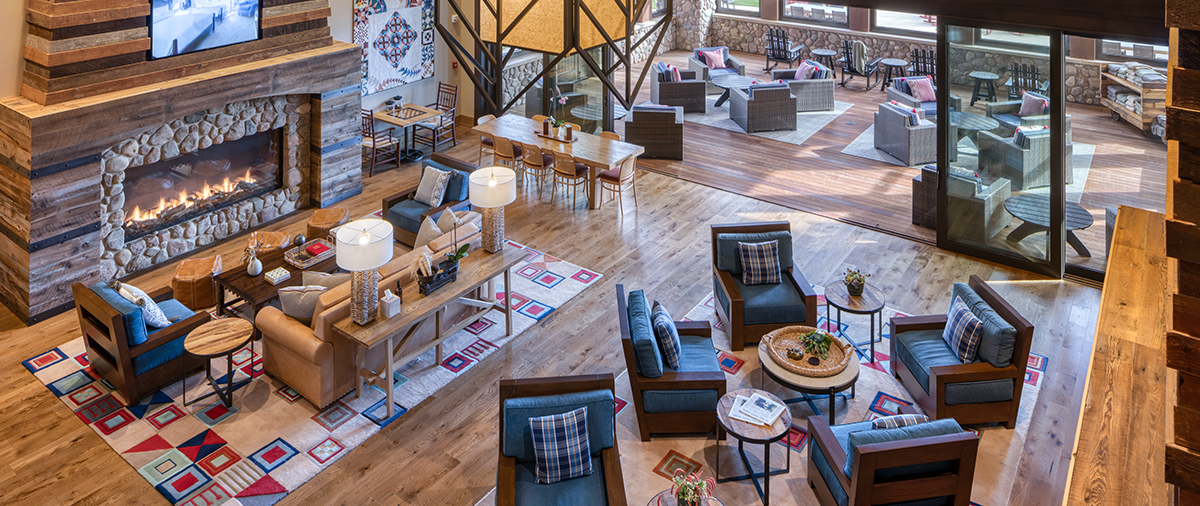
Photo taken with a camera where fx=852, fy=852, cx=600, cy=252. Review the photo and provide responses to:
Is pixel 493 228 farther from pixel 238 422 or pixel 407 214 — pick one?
pixel 238 422

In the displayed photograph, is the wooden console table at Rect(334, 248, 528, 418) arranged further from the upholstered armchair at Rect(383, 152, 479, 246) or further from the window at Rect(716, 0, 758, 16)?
the window at Rect(716, 0, 758, 16)

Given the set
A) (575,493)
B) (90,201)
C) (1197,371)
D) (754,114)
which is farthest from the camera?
(754,114)

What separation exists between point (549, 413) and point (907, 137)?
8.53 meters

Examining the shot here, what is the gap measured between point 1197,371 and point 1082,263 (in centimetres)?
800

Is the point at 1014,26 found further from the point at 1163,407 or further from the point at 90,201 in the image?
the point at 90,201

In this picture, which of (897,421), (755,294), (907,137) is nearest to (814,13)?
(907,137)

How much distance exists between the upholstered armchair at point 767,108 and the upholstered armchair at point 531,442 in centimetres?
885

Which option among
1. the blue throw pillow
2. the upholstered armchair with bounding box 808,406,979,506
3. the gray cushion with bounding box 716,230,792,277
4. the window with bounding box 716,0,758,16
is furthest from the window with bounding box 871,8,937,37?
the upholstered armchair with bounding box 808,406,979,506

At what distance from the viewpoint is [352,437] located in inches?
244

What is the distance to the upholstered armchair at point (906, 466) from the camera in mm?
4695

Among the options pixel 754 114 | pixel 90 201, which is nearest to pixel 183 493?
pixel 90 201

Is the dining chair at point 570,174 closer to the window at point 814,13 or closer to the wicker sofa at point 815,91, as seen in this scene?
the wicker sofa at point 815,91

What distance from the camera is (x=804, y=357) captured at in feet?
19.8

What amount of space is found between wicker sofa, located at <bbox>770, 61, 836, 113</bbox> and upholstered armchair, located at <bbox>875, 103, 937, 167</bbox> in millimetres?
2269
